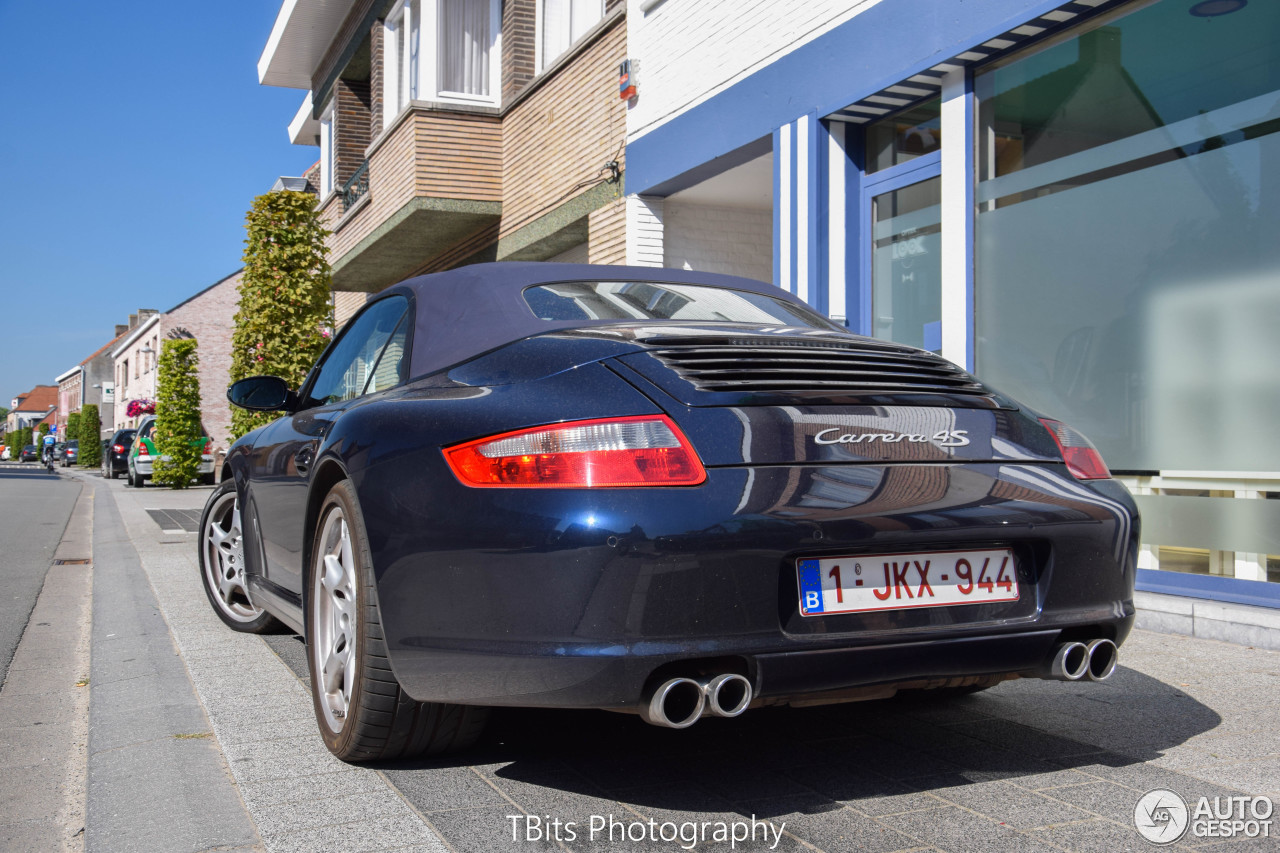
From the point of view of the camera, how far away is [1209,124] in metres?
5.52

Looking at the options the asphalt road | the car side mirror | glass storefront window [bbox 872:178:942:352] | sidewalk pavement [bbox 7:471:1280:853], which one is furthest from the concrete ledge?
the asphalt road

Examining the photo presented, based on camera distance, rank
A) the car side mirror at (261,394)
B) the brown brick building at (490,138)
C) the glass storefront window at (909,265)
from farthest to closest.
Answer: the brown brick building at (490,138) → the glass storefront window at (909,265) → the car side mirror at (261,394)

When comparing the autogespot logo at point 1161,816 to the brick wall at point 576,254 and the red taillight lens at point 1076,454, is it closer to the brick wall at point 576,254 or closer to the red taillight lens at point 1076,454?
the red taillight lens at point 1076,454

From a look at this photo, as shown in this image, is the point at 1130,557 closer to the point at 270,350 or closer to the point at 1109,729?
the point at 1109,729

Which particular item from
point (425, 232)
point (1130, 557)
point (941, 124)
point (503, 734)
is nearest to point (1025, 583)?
point (1130, 557)

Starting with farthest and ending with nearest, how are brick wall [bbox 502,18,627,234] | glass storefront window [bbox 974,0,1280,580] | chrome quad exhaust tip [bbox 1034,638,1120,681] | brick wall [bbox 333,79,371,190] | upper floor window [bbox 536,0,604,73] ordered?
brick wall [bbox 333,79,371,190] → upper floor window [bbox 536,0,604,73] → brick wall [bbox 502,18,627,234] → glass storefront window [bbox 974,0,1280,580] → chrome quad exhaust tip [bbox 1034,638,1120,681]

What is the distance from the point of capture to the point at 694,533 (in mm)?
2359

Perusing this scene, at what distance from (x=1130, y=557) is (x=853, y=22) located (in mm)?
→ 5773

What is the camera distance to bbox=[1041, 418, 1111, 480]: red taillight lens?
2.92 metres

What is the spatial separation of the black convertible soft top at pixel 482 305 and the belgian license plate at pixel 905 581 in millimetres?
1053

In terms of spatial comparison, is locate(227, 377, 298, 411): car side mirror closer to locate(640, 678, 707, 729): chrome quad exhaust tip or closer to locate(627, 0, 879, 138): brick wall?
locate(640, 678, 707, 729): chrome quad exhaust tip

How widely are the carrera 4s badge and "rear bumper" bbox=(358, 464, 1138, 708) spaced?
70 mm

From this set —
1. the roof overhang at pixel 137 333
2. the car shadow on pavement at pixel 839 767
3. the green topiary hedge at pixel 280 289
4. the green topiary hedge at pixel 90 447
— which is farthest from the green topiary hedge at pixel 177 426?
the green topiary hedge at pixel 90 447

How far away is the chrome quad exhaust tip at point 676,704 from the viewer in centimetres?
237
